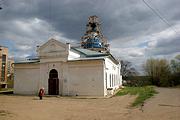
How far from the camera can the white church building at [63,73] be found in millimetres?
28000

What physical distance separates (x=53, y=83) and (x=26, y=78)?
4867mm

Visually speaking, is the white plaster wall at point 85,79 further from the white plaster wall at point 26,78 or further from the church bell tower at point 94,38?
the church bell tower at point 94,38

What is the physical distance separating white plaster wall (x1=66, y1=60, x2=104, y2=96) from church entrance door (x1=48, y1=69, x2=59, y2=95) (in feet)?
4.11

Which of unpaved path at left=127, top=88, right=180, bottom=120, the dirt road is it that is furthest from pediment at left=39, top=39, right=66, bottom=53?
unpaved path at left=127, top=88, right=180, bottom=120

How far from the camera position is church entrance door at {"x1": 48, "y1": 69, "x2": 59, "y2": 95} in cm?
2995

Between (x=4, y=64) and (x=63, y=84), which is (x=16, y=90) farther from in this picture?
(x=4, y=64)

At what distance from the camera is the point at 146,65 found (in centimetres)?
6912

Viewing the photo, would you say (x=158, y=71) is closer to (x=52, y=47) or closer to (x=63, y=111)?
(x=52, y=47)

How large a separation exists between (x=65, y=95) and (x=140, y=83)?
37396 millimetres

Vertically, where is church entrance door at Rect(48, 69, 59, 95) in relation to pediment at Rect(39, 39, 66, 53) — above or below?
below

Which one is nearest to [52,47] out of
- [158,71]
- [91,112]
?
[91,112]

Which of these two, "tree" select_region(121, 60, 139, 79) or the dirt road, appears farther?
"tree" select_region(121, 60, 139, 79)

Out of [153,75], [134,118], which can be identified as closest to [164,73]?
[153,75]

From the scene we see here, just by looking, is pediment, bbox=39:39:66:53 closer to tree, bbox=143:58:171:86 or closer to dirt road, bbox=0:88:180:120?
dirt road, bbox=0:88:180:120
